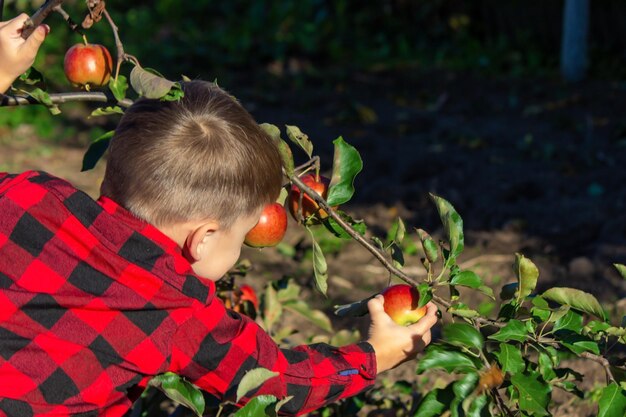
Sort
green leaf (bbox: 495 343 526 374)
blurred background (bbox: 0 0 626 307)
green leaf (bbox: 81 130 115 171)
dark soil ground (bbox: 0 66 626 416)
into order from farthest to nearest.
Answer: blurred background (bbox: 0 0 626 307)
dark soil ground (bbox: 0 66 626 416)
green leaf (bbox: 81 130 115 171)
green leaf (bbox: 495 343 526 374)

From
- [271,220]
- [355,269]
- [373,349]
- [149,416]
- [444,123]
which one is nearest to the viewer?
[373,349]

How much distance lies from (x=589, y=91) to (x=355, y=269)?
9.35 ft

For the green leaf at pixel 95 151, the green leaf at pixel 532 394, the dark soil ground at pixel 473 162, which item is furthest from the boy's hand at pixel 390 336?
the dark soil ground at pixel 473 162

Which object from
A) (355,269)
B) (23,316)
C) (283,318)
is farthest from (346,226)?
(355,269)

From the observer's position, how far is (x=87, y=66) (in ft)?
6.64

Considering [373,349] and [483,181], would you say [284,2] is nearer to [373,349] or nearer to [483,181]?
[483,181]

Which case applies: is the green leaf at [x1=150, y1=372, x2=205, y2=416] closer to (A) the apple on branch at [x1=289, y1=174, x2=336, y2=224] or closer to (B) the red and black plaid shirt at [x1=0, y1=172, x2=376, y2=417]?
(B) the red and black plaid shirt at [x1=0, y1=172, x2=376, y2=417]

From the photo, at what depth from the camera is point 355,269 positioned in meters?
3.87

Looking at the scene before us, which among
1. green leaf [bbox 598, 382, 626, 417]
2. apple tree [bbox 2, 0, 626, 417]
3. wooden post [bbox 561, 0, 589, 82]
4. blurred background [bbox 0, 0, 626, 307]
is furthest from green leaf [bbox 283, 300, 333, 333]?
wooden post [bbox 561, 0, 589, 82]

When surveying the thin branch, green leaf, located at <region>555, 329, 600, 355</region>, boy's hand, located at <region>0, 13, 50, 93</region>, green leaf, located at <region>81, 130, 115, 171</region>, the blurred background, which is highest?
boy's hand, located at <region>0, 13, 50, 93</region>

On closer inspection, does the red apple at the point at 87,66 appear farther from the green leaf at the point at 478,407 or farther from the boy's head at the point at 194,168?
the green leaf at the point at 478,407

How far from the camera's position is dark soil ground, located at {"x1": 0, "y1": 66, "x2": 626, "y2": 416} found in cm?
379

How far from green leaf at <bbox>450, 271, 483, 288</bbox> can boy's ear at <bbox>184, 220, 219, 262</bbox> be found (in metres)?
0.44

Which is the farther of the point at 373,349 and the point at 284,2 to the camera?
the point at 284,2
